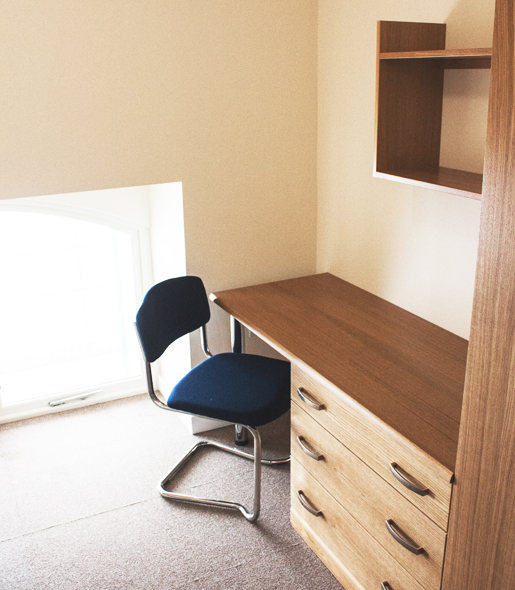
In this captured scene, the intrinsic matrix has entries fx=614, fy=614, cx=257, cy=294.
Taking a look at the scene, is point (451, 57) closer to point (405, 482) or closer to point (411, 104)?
point (411, 104)

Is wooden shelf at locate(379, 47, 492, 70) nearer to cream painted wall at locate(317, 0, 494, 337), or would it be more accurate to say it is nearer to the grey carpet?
cream painted wall at locate(317, 0, 494, 337)

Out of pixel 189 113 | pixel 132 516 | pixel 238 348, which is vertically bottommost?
pixel 132 516

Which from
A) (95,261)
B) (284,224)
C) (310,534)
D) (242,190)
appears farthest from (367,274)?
(95,261)

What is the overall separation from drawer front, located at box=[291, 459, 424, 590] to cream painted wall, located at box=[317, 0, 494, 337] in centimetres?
77

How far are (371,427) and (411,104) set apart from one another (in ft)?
3.60

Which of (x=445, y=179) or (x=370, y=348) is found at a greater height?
(x=445, y=179)

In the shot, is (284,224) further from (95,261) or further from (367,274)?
(95,261)

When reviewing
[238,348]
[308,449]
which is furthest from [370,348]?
[238,348]

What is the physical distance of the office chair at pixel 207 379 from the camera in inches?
89.4

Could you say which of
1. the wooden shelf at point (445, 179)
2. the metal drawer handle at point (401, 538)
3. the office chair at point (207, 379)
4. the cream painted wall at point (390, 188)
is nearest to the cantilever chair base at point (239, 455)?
the office chair at point (207, 379)

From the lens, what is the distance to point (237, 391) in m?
2.36

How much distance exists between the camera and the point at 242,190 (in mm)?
2748

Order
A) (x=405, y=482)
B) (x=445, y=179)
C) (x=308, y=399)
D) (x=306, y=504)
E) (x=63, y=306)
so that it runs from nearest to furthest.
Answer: (x=405, y=482) → (x=445, y=179) → (x=308, y=399) → (x=306, y=504) → (x=63, y=306)

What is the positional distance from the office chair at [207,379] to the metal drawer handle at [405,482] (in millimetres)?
708
